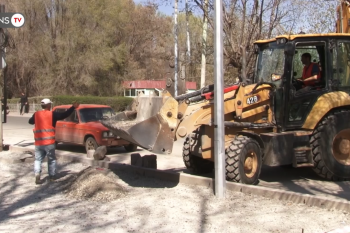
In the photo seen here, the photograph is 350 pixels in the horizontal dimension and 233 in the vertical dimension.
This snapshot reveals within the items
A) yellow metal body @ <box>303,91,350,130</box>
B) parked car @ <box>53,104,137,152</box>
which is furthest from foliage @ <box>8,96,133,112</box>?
yellow metal body @ <box>303,91,350,130</box>

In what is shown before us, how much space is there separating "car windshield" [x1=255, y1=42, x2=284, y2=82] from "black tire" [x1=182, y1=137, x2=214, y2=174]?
6.65ft

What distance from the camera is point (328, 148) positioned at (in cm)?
888

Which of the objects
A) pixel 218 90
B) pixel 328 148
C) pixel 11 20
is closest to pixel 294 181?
pixel 328 148

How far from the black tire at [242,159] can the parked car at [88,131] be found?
20.1 feet

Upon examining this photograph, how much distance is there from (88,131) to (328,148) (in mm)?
7653

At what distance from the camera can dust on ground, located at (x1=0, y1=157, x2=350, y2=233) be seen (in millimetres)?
6023

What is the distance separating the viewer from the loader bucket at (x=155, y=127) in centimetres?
746

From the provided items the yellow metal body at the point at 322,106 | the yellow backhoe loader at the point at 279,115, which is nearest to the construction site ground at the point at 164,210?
the yellow backhoe loader at the point at 279,115

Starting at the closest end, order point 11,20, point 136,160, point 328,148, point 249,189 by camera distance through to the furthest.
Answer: point 249,189 < point 328,148 < point 136,160 < point 11,20

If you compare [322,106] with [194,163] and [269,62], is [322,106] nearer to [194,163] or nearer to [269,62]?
[269,62]

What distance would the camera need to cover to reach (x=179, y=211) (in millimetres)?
6781

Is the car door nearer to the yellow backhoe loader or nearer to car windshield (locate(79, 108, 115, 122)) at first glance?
car windshield (locate(79, 108, 115, 122))

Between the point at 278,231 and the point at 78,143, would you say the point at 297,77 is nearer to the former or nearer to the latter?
the point at 278,231

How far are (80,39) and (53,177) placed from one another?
1433 inches
